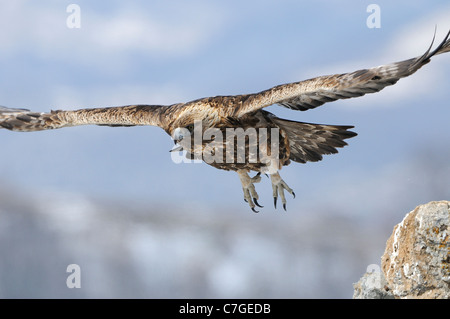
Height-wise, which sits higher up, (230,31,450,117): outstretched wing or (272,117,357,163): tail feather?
(230,31,450,117): outstretched wing

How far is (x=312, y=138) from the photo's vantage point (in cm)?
905

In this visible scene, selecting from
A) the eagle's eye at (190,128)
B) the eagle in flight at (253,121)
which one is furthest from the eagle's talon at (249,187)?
the eagle's eye at (190,128)

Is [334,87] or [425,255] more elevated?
[334,87]

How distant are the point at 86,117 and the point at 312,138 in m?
3.57

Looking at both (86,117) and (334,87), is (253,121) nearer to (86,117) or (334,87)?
(334,87)

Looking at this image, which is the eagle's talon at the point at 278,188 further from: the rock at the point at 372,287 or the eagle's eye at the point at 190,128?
the rock at the point at 372,287

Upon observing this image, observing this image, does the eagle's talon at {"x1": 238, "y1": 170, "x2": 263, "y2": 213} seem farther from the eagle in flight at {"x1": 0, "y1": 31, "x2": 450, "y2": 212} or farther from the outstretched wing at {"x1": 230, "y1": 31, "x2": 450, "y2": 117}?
the outstretched wing at {"x1": 230, "y1": 31, "x2": 450, "y2": 117}

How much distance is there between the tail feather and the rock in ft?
7.61

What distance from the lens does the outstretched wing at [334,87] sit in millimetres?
6613

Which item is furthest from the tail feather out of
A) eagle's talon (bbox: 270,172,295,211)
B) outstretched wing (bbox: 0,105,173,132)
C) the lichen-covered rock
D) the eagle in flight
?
the lichen-covered rock

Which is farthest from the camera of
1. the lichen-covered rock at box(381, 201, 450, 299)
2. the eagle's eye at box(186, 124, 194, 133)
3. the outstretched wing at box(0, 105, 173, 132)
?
the outstretched wing at box(0, 105, 173, 132)

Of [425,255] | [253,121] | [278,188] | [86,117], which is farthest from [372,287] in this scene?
Answer: [86,117]

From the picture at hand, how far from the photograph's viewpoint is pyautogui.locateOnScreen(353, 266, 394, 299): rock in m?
7.09

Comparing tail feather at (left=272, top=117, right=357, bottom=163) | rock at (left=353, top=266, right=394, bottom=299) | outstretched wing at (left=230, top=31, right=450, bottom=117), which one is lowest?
rock at (left=353, top=266, right=394, bottom=299)
